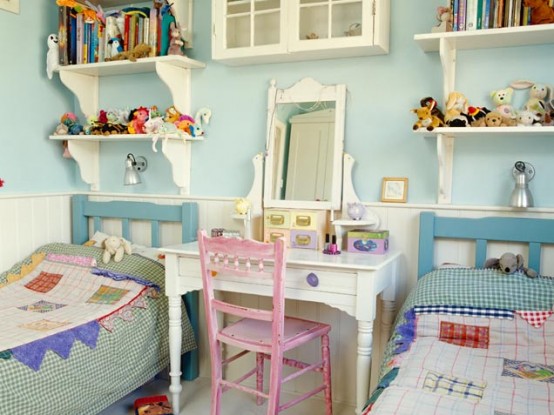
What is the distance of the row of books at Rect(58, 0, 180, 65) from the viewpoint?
2.61 metres

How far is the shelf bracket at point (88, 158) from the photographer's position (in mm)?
2906

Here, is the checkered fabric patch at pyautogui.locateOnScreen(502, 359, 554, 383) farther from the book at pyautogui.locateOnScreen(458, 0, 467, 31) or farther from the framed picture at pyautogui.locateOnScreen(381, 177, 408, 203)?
the book at pyautogui.locateOnScreen(458, 0, 467, 31)

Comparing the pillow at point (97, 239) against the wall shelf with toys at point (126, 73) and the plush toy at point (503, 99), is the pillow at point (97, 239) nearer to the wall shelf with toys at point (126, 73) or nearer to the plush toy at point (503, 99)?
the wall shelf with toys at point (126, 73)

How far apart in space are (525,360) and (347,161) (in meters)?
1.08

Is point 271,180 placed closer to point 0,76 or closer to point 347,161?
point 347,161

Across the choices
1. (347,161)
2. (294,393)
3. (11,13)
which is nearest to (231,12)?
(347,161)

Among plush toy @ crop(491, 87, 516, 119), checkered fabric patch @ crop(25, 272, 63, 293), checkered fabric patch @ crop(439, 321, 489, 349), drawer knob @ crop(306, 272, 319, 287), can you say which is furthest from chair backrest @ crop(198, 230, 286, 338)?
plush toy @ crop(491, 87, 516, 119)

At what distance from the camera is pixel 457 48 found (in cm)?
219

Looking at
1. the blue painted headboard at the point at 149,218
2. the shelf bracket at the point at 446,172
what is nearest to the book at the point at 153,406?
the blue painted headboard at the point at 149,218

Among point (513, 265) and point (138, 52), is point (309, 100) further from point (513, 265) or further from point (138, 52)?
point (513, 265)

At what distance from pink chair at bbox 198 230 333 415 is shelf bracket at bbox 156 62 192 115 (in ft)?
2.74

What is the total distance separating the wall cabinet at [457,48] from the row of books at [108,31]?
1.21 m

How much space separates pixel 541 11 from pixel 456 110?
1.39ft

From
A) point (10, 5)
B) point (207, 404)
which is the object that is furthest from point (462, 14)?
point (10, 5)
